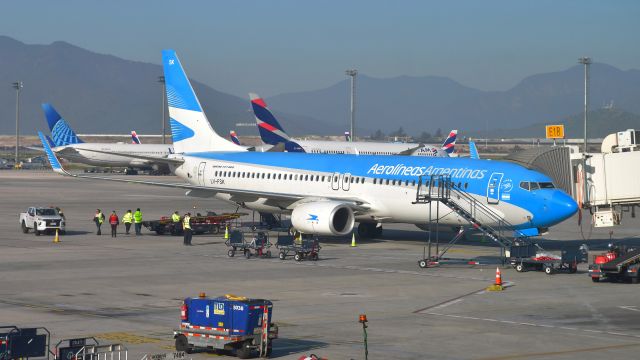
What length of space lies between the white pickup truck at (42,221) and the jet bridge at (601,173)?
85.3 feet

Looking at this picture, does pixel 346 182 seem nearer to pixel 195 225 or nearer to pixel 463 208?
pixel 463 208

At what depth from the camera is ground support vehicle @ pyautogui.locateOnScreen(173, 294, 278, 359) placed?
2470 cm

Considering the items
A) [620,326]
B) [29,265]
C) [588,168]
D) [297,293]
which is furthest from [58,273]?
[588,168]

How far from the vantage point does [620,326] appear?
29453mm

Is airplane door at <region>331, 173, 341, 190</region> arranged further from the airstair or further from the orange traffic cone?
the orange traffic cone

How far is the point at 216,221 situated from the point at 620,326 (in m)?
34.3

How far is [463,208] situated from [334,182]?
8.21m

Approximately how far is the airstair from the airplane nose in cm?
185

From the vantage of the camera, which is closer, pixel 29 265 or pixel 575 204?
pixel 29 265

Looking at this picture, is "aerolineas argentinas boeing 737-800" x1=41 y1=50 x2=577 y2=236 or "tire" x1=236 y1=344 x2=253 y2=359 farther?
"aerolineas argentinas boeing 737-800" x1=41 y1=50 x2=577 y2=236

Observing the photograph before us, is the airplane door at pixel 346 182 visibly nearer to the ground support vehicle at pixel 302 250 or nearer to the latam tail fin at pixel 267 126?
the ground support vehicle at pixel 302 250

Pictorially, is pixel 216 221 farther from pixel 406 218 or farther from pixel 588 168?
pixel 588 168

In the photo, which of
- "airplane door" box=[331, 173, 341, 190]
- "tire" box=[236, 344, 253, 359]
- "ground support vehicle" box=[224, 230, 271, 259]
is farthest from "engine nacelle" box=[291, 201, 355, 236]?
"tire" box=[236, 344, 253, 359]

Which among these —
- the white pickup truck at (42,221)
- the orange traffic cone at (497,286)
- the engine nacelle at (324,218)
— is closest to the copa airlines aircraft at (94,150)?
the white pickup truck at (42,221)
